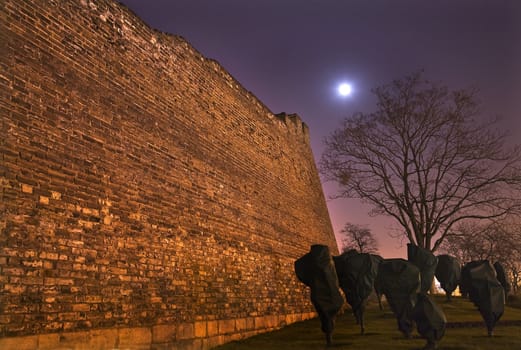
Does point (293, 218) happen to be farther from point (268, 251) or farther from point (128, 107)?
point (128, 107)

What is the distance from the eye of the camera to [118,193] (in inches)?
276

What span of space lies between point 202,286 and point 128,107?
12.1 ft

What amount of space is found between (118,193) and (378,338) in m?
5.97

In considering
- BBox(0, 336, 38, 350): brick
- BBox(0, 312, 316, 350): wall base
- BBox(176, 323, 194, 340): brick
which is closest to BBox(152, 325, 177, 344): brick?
BBox(0, 312, 316, 350): wall base

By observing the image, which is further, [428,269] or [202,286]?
[428,269]

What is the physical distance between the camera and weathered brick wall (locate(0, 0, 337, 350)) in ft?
17.9

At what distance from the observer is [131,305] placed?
6.70 m

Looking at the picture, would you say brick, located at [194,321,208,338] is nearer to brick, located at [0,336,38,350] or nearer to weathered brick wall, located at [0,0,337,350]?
weathered brick wall, located at [0,0,337,350]

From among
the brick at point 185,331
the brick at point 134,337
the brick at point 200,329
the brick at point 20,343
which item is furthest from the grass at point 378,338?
the brick at point 20,343

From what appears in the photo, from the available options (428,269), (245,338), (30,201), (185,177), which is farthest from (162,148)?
(428,269)

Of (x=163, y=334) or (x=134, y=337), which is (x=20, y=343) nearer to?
(x=134, y=337)

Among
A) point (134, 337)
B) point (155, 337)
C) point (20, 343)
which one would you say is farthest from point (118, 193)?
point (20, 343)

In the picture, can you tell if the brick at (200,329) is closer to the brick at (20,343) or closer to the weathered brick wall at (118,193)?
the weathered brick wall at (118,193)

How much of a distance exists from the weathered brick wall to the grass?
25.6 inches
